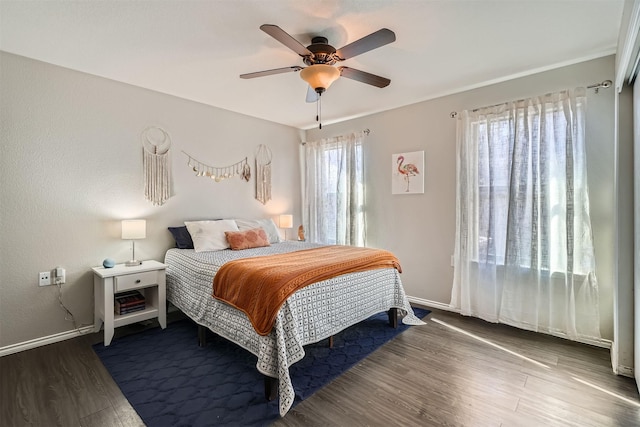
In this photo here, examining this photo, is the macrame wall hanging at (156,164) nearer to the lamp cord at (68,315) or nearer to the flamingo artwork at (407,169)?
the lamp cord at (68,315)

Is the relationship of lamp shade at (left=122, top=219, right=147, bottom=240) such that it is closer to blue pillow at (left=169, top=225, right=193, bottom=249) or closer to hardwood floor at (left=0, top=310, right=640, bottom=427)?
blue pillow at (left=169, top=225, right=193, bottom=249)

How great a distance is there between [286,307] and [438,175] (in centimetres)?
251

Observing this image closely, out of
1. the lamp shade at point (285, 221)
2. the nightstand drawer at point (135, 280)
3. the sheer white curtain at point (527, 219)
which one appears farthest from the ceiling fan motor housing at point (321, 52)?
the lamp shade at point (285, 221)

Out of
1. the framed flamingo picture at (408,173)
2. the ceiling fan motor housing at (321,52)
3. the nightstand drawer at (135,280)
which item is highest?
the ceiling fan motor housing at (321,52)

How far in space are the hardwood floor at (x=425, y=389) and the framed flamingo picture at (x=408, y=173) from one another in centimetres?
182

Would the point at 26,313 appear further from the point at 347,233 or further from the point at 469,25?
the point at 469,25

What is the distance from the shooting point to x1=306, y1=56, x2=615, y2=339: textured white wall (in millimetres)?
2533

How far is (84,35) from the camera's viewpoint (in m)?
2.23

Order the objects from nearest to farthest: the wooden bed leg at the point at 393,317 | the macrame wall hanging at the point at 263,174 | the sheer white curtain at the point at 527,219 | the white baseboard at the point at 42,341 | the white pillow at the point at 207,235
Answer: the white baseboard at the point at 42,341
the sheer white curtain at the point at 527,219
the wooden bed leg at the point at 393,317
the white pillow at the point at 207,235
the macrame wall hanging at the point at 263,174

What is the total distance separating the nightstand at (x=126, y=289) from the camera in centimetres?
265

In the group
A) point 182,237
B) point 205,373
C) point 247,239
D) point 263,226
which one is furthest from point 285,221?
point 205,373

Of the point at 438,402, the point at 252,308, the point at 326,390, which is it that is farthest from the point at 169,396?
the point at 438,402

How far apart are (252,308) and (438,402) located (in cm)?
133

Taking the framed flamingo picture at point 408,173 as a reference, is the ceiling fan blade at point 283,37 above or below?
above
